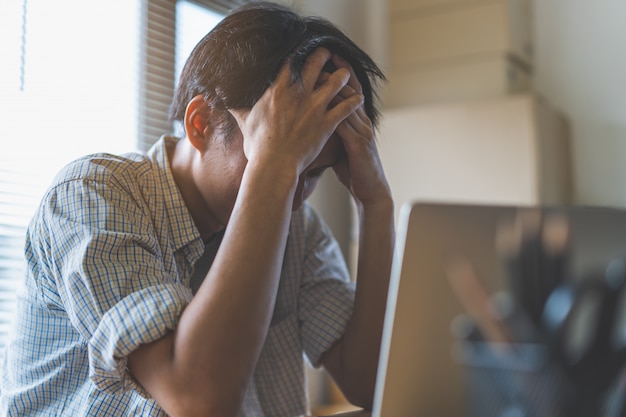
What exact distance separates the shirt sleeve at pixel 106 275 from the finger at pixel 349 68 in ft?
1.17

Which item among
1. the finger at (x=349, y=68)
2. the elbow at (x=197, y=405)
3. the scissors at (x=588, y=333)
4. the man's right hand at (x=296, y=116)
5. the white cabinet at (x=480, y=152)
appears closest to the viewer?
the scissors at (x=588, y=333)

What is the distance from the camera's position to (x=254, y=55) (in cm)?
103

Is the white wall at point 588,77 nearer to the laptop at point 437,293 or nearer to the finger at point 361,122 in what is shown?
the finger at point 361,122

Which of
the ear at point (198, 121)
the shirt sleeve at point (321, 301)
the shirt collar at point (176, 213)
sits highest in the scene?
the ear at point (198, 121)

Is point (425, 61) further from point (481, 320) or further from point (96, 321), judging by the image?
point (481, 320)

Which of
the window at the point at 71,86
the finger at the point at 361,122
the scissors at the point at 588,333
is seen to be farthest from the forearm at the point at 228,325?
the window at the point at 71,86

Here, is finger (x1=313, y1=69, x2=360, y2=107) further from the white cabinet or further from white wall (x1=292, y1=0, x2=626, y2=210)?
white wall (x1=292, y1=0, x2=626, y2=210)

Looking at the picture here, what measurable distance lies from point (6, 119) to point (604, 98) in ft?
6.40

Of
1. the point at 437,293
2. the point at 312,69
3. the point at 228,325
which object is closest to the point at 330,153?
the point at 312,69

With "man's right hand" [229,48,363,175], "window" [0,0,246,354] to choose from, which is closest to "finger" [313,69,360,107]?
"man's right hand" [229,48,363,175]

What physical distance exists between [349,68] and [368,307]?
1.28 feet

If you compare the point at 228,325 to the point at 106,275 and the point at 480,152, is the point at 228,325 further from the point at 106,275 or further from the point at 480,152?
the point at 480,152

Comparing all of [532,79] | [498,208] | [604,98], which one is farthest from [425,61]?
[498,208]

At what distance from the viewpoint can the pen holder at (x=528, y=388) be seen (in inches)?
20.6
